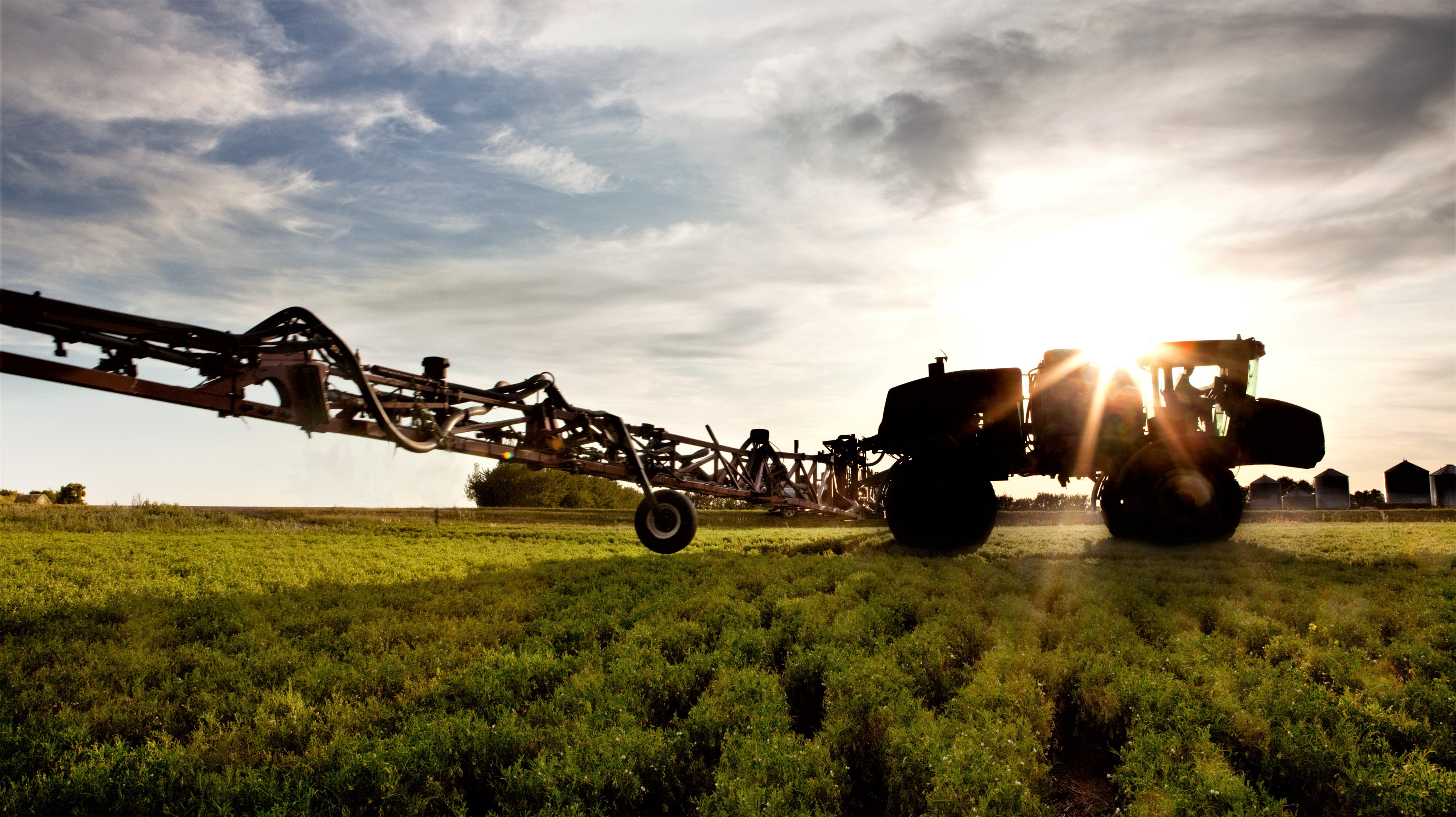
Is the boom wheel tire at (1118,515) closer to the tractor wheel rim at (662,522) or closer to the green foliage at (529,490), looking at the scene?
the tractor wheel rim at (662,522)

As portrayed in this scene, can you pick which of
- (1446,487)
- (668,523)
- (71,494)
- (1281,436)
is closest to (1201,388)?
(1281,436)

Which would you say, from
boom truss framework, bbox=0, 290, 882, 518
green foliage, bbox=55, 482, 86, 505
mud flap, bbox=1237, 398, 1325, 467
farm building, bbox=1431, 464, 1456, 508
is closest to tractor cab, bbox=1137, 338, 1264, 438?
mud flap, bbox=1237, 398, 1325, 467

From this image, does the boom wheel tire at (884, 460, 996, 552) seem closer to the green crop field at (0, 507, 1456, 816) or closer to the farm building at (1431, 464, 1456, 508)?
the green crop field at (0, 507, 1456, 816)

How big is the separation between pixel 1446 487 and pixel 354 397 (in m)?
66.2

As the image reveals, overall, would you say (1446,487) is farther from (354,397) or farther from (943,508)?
(354,397)

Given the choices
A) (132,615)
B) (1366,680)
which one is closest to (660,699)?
(1366,680)

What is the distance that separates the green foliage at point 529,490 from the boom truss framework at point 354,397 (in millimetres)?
33884

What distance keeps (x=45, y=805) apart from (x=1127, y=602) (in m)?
10.4

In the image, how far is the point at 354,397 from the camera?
34.7 feet

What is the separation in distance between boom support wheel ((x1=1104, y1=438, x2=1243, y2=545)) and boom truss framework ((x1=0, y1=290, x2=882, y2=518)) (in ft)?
20.3

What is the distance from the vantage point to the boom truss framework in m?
8.27

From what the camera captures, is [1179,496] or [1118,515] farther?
[1118,515]

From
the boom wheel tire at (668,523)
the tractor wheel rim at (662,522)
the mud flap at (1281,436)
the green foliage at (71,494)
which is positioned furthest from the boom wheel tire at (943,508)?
the green foliage at (71,494)

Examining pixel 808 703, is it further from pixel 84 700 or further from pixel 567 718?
pixel 84 700
